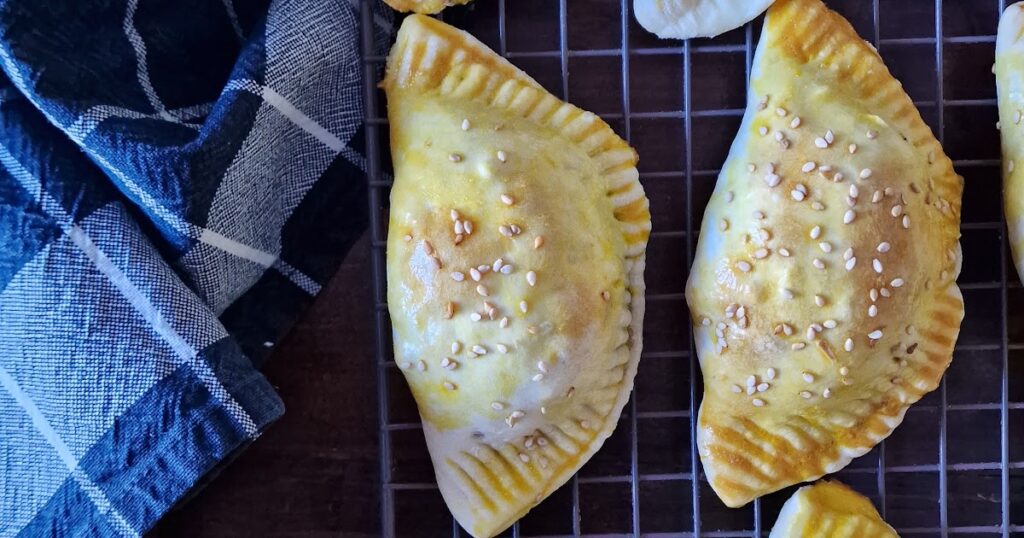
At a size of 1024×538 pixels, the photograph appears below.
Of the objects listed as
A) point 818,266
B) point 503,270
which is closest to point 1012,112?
point 818,266

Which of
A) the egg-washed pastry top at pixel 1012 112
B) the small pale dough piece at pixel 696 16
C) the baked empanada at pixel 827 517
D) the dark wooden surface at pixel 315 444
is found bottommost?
the baked empanada at pixel 827 517

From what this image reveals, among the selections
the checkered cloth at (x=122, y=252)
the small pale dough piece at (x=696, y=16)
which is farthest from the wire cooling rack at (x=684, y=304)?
the checkered cloth at (x=122, y=252)

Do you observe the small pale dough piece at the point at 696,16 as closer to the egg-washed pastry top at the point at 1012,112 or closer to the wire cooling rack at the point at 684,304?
the wire cooling rack at the point at 684,304

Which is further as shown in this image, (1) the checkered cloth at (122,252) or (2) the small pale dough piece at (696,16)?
(2) the small pale dough piece at (696,16)

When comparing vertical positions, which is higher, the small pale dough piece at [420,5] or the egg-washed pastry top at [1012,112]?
the small pale dough piece at [420,5]

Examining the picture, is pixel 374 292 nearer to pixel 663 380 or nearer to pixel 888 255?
pixel 663 380

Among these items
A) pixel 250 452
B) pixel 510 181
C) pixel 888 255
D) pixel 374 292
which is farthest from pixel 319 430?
pixel 888 255

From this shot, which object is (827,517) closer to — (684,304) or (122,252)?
(684,304)

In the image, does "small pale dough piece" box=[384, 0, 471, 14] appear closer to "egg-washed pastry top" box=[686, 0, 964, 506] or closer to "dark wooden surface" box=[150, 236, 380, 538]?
"dark wooden surface" box=[150, 236, 380, 538]
